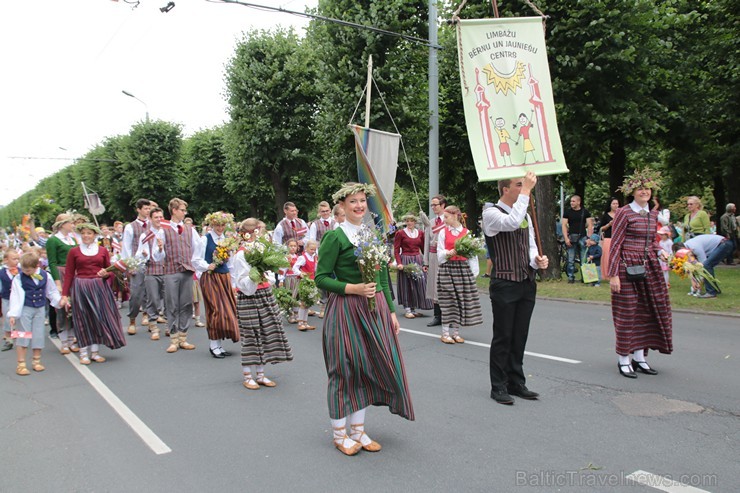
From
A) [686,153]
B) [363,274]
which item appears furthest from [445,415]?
[686,153]

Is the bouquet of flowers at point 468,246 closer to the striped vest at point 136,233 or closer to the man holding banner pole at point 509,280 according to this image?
the man holding banner pole at point 509,280

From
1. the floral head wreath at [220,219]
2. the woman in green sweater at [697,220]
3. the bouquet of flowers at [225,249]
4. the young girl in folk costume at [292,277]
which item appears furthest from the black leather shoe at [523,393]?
the woman in green sweater at [697,220]

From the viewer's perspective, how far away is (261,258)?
689 cm

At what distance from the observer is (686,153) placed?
21.0m

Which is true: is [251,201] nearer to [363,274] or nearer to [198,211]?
[198,211]

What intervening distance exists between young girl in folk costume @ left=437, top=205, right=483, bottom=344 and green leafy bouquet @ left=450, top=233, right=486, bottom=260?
0.10 meters

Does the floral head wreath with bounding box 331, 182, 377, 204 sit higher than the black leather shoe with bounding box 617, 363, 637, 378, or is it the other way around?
the floral head wreath with bounding box 331, 182, 377, 204

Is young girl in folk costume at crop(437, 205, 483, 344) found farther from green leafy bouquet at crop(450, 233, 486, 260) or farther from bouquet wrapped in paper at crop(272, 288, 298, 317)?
bouquet wrapped in paper at crop(272, 288, 298, 317)

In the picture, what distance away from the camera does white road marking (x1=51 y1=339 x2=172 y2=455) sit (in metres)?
4.88

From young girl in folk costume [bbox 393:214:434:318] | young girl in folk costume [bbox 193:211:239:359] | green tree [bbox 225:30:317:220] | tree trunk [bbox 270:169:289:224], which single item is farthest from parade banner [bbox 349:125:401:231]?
tree trunk [bbox 270:169:289:224]

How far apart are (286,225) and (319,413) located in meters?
7.86

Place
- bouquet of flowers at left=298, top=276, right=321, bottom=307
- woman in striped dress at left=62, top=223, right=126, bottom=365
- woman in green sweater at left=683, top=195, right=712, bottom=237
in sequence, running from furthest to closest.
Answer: woman in green sweater at left=683, top=195, right=712, bottom=237 → bouquet of flowers at left=298, top=276, right=321, bottom=307 → woman in striped dress at left=62, top=223, right=126, bottom=365

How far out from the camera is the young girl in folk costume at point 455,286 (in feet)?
28.2

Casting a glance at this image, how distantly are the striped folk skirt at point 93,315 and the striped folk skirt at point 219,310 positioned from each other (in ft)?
4.71
